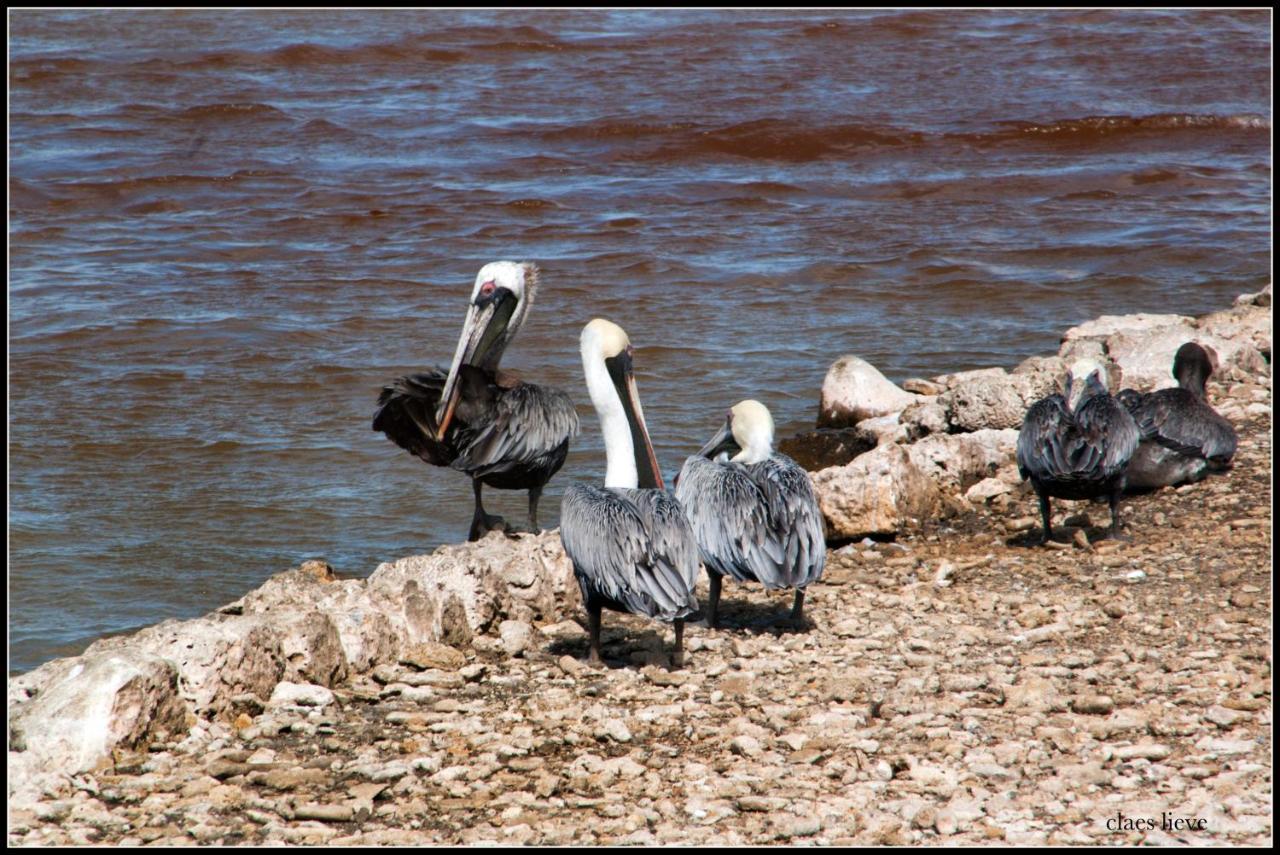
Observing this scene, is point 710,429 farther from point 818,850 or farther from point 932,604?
point 818,850

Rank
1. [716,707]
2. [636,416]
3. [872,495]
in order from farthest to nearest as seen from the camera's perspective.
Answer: [872,495]
[636,416]
[716,707]

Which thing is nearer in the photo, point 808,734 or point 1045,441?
point 808,734

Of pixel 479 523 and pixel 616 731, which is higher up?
pixel 616 731

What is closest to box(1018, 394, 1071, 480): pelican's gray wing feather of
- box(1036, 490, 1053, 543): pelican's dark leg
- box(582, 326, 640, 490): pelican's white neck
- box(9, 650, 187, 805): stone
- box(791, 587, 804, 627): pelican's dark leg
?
box(1036, 490, 1053, 543): pelican's dark leg

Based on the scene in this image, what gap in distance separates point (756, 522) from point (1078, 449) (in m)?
1.57

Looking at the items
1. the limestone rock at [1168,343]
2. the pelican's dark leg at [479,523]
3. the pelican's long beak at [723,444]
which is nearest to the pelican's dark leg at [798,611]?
the pelican's long beak at [723,444]

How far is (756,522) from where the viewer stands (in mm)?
4988

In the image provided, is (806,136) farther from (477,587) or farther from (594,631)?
(594,631)

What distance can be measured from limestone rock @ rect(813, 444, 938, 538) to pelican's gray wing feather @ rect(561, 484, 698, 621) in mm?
1471

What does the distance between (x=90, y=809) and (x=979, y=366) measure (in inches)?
290

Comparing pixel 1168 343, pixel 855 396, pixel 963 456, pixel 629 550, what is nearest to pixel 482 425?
pixel 629 550

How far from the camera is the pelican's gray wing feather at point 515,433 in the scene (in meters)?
6.18

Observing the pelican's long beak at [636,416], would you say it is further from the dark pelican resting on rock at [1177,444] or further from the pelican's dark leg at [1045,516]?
the dark pelican resting on rock at [1177,444]

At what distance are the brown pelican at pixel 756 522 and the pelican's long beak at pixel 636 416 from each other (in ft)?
1.34
